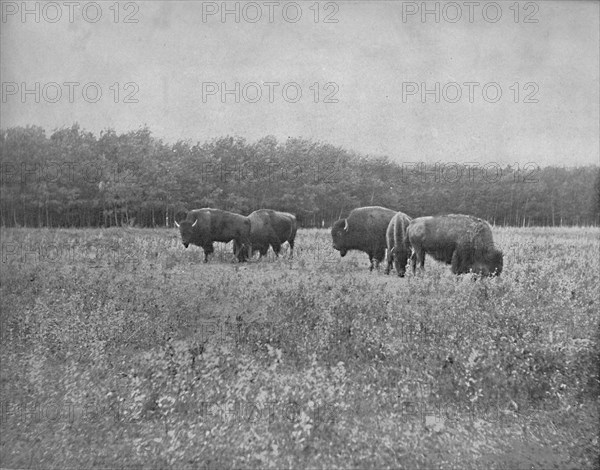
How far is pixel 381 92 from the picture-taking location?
304 cm

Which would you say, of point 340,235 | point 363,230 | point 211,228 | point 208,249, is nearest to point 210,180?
point 211,228

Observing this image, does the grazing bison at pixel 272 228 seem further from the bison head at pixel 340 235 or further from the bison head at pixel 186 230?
the bison head at pixel 186 230

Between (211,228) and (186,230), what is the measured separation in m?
0.17

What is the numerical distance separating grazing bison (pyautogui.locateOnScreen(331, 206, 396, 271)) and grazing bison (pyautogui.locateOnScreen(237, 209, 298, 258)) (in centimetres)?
29

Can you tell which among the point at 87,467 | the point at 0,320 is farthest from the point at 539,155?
the point at 0,320

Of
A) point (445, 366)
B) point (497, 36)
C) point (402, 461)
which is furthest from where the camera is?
point (497, 36)

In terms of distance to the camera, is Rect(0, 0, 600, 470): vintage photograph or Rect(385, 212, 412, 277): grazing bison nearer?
Rect(0, 0, 600, 470): vintage photograph

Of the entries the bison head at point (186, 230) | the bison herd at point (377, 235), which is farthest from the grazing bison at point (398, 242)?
the bison head at point (186, 230)

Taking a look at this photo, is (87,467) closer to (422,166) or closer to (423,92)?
(422,166)

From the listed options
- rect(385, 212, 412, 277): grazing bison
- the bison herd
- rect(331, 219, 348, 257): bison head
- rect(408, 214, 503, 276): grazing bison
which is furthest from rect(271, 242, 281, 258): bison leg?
rect(408, 214, 503, 276): grazing bison

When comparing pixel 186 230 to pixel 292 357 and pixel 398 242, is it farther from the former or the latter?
pixel 398 242

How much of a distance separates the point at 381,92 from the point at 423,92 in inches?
11.0

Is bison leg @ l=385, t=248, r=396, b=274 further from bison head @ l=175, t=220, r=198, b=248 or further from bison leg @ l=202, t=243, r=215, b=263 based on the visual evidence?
bison head @ l=175, t=220, r=198, b=248

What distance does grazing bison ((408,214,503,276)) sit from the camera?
3.05 metres
